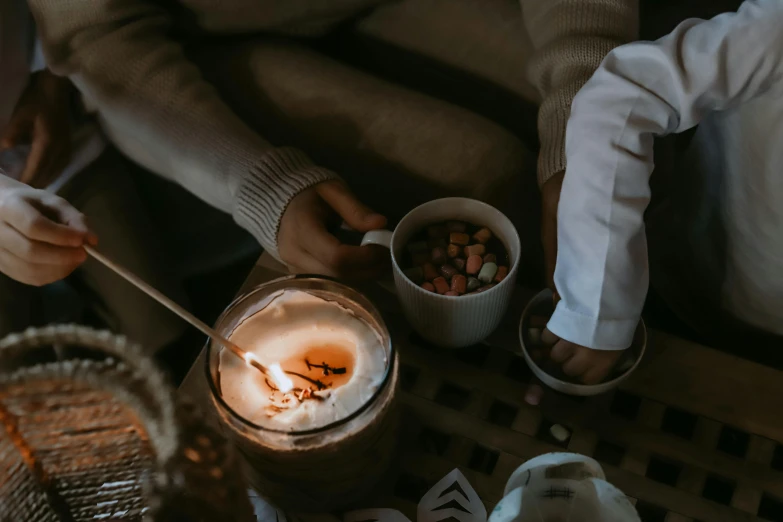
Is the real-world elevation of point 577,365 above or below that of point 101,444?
below

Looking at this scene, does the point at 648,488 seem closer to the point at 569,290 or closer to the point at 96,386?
the point at 569,290

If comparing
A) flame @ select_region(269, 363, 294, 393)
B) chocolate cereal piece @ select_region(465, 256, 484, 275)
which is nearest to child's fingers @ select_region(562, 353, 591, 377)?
chocolate cereal piece @ select_region(465, 256, 484, 275)

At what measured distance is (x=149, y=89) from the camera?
74 cm

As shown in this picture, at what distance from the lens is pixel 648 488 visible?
1.59 ft

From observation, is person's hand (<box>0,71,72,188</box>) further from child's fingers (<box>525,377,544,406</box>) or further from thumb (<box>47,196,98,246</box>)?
child's fingers (<box>525,377,544,406</box>)

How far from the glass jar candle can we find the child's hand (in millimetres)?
154

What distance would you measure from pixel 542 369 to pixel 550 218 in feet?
0.52

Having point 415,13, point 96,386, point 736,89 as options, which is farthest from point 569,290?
point 415,13

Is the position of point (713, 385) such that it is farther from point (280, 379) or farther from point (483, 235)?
point (280, 379)

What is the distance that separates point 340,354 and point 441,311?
9cm

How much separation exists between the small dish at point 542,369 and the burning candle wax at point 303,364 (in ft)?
0.50

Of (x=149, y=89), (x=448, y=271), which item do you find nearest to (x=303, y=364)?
(x=448, y=271)

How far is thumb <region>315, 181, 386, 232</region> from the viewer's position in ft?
1.93

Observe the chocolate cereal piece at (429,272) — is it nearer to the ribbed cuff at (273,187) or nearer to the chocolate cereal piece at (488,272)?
the chocolate cereal piece at (488,272)
